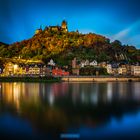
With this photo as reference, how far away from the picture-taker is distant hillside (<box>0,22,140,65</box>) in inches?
4311

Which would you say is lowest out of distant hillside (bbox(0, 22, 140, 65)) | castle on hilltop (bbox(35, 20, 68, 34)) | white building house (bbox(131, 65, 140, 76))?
white building house (bbox(131, 65, 140, 76))

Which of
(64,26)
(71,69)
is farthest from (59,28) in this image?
(71,69)

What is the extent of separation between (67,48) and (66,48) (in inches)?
22.4

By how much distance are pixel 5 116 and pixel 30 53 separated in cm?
10055

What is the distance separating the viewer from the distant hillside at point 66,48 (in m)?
110

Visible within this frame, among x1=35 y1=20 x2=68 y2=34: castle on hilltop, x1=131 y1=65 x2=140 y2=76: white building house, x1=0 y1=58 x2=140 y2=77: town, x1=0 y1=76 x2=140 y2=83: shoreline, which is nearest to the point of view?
x1=0 y1=76 x2=140 y2=83: shoreline

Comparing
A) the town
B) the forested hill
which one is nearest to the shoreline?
the town

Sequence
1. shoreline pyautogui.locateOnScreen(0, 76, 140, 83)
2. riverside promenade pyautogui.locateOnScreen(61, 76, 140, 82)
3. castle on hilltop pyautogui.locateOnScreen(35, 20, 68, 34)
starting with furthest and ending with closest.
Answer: castle on hilltop pyautogui.locateOnScreen(35, 20, 68, 34) → riverside promenade pyautogui.locateOnScreen(61, 76, 140, 82) → shoreline pyautogui.locateOnScreen(0, 76, 140, 83)

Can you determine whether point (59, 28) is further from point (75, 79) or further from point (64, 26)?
point (75, 79)

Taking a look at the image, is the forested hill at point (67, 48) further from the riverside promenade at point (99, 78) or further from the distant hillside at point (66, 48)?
the riverside promenade at point (99, 78)

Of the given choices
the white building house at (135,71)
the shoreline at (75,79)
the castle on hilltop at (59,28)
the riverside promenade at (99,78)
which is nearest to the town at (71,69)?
the white building house at (135,71)

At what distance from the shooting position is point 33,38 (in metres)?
123

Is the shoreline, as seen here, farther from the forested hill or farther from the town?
the forested hill

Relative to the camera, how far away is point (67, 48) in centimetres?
11406
